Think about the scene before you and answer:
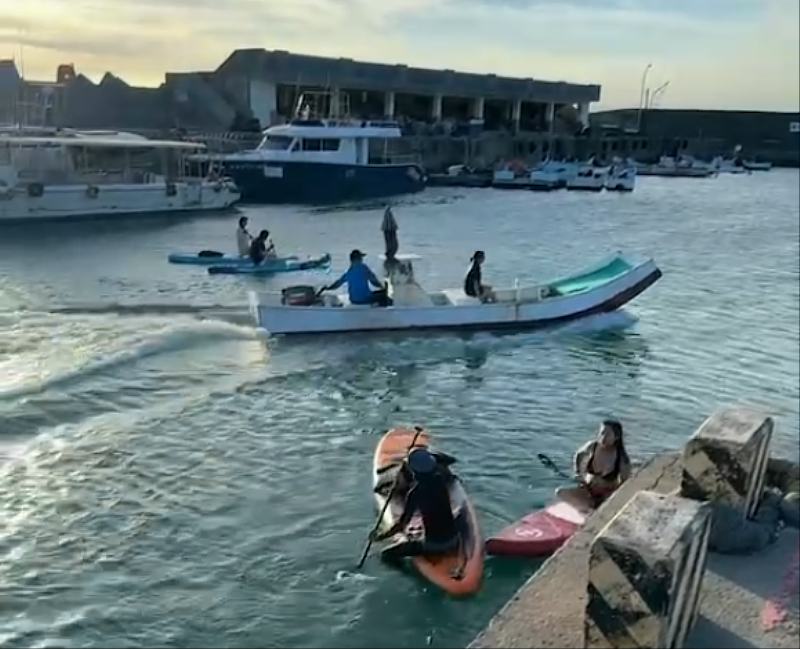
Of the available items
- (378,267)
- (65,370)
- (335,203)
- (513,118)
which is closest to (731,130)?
(513,118)

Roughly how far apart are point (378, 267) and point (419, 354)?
8.64 meters

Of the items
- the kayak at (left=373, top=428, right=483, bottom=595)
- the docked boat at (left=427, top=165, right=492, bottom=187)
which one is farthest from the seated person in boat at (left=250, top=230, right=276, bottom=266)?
the docked boat at (left=427, top=165, right=492, bottom=187)

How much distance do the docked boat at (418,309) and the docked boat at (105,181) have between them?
7128 millimetres

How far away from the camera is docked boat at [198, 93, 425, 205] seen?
35.0m

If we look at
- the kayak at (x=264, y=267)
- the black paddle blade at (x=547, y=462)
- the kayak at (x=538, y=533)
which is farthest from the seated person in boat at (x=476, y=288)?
the kayak at (x=538, y=533)

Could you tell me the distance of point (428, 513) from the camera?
682cm

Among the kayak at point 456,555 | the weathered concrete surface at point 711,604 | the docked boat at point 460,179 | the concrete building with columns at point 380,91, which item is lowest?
the docked boat at point 460,179

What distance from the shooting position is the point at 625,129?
68188mm

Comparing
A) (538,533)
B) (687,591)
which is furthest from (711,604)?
(538,533)

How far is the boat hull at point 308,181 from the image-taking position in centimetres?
3494

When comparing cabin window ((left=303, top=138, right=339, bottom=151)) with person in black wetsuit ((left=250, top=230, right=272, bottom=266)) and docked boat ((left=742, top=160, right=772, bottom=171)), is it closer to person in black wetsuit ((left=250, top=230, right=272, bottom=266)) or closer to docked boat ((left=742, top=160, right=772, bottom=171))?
person in black wetsuit ((left=250, top=230, right=272, bottom=266))

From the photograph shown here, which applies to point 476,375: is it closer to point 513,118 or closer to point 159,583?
point 159,583

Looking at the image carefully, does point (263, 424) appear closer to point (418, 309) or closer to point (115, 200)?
point (418, 309)

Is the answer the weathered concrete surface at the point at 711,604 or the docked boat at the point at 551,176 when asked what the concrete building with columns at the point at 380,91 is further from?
the weathered concrete surface at the point at 711,604
